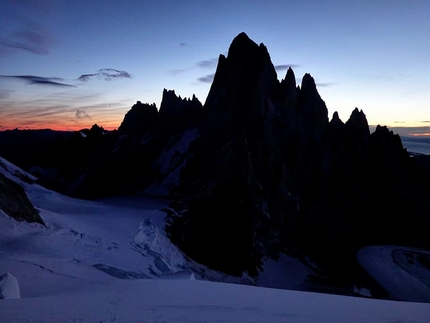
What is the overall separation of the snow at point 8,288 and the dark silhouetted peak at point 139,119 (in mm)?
75764

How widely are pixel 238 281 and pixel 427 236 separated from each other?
44.7 metres

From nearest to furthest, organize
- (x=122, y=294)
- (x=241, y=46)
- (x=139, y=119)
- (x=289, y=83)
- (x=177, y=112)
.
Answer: (x=122, y=294) < (x=241, y=46) < (x=289, y=83) < (x=177, y=112) < (x=139, y=119)

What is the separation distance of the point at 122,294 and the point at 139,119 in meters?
79.5

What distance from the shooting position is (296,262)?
4966 centimetres

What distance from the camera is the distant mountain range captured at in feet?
145

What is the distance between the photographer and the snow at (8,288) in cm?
874

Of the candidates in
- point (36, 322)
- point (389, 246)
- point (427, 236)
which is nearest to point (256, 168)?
point (389, 246)

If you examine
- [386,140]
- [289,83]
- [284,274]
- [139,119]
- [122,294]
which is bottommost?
[284,274]

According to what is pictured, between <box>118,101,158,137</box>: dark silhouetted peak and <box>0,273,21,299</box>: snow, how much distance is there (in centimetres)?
7576

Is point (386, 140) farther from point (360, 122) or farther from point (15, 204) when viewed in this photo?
point (15, 204)

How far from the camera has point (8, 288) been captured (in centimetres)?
900

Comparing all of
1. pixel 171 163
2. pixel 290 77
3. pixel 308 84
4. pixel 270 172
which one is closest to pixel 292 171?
pixel 270 172

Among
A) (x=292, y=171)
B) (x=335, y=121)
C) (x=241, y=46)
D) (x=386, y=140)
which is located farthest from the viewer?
(x=335, y=121)

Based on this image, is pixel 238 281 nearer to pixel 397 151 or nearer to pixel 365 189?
pixel 365 189
